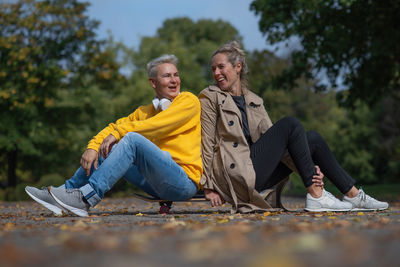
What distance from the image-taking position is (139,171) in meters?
5.02

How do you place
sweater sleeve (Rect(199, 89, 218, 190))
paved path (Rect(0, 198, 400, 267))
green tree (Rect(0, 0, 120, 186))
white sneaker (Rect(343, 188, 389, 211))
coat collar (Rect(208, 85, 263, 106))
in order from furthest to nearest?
green tree (Rect(0, 0, 120, 186))
coat collar (Rect(208, 85, 263, 106))
white sneaker (Rect(343, 188, 389, 211))
sweater sleeve (Rect(199, 89, 218, 190))
paved path (Rect(0, 198, 400, 267))

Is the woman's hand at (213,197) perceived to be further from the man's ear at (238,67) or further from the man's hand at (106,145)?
the man's ear at (238,67)

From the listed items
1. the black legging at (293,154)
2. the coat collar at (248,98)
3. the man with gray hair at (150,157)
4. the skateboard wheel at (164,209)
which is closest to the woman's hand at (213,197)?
the man with gray hair at (150,157)

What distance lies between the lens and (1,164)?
17.5 meters

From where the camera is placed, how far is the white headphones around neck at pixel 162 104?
5.17 metres

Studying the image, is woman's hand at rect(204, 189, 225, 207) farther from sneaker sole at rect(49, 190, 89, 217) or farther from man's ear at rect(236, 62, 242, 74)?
man's ear at rect(236, 62, 242, 74)

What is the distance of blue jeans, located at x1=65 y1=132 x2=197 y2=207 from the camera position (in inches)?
183

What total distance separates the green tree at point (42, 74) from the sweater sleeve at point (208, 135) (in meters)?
11.0

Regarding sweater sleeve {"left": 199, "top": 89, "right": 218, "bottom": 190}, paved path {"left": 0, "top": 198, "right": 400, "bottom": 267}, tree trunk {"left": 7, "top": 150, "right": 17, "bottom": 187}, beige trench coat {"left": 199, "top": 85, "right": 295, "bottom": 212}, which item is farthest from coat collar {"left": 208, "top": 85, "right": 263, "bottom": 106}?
tree trunk {"left": 7, "top": 150, "right": 17, "bottom": 187}

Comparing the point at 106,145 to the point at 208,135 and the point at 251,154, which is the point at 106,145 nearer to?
the point at 208,135

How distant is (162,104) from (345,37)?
8243 mm

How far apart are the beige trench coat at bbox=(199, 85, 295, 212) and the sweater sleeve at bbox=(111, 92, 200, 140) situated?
31cm

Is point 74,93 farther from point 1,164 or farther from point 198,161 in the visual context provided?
point 198,161

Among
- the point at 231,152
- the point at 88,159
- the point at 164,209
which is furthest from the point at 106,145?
the point at 231,152
